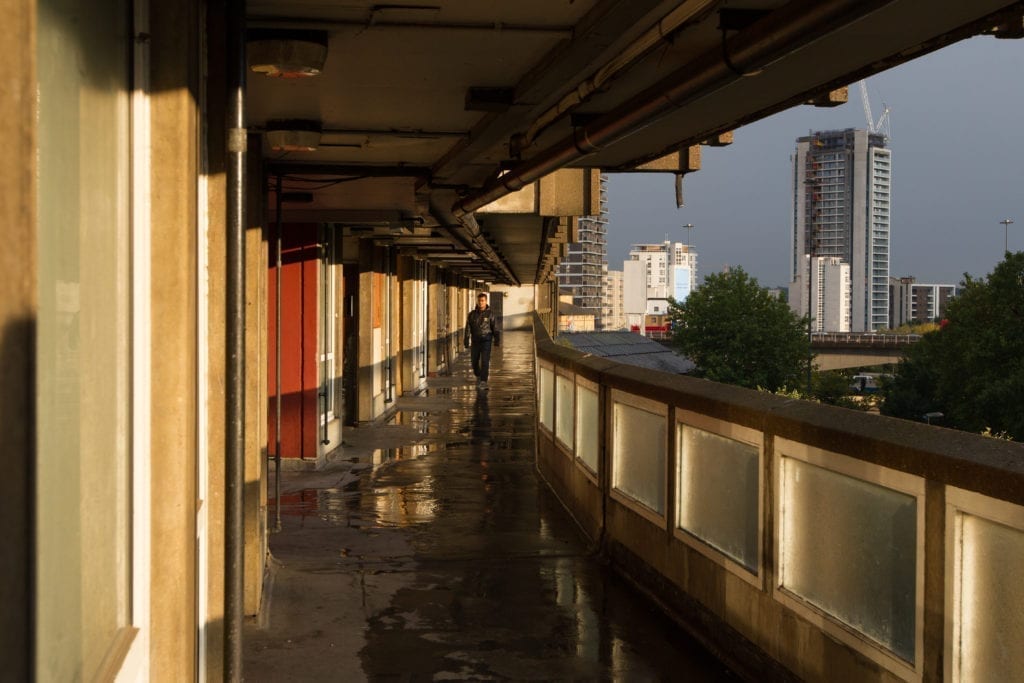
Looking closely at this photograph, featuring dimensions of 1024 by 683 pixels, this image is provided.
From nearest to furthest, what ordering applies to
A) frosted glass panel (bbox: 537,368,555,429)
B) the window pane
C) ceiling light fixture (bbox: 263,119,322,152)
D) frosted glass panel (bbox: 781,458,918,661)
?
1. the window pane
2. frosted glass panel (bbox: 781,458,918,661)
3. ceiling light fixture (bbox: 263,119,322,152)
4. frosted glass panel (bbox: 537,368,555,429)

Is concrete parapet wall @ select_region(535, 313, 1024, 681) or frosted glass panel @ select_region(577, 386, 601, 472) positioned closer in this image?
concrete parapet wall @ select_region(535, 313, 1024, 681)

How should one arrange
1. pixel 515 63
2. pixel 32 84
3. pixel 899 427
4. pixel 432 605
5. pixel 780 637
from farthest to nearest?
pixel 432 605 → pixel 515 63 → pixel 780 637 → pixel 899 427 → pixel 32 84

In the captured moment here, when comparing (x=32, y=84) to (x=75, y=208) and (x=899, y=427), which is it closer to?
(x=75, y=208)

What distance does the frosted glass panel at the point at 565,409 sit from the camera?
10.9 metres

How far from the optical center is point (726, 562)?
20.5 ft

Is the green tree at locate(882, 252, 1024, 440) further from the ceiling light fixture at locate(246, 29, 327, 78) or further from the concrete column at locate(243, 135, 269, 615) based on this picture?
the ceiling light fixture at locate(246, 29, 327, 78)

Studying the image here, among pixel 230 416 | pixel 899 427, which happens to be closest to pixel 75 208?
pixel 230 416

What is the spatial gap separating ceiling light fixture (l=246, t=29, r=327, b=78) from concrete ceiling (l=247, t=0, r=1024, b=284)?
Result: 3.2 inches

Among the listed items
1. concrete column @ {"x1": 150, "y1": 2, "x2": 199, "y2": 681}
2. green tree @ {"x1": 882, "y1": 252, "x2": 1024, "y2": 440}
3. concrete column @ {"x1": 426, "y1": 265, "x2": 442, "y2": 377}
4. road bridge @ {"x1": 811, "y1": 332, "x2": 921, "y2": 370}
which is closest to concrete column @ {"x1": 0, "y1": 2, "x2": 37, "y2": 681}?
concrete column @ {"x1": 150, "y1": 2, "x2": 199, "y2": 681}

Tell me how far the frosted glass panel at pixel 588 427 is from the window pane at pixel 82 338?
6.30 meters

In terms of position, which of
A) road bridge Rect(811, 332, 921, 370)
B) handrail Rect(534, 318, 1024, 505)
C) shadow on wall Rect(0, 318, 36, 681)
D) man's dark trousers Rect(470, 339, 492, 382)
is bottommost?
road bridge Rect(811, 332, 921, 370)

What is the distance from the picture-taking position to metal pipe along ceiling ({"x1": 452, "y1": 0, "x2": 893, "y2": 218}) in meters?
4.63

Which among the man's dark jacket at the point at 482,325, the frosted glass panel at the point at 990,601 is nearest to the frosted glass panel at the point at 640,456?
the frosted glass panel at the point at 990,601

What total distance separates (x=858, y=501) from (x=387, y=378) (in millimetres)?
16267
